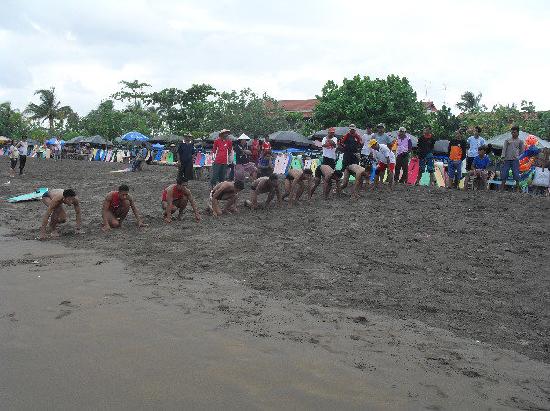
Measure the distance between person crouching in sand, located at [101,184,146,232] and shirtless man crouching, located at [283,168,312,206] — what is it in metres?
3.36

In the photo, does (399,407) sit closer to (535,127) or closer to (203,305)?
(203,305)

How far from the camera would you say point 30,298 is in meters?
5.27

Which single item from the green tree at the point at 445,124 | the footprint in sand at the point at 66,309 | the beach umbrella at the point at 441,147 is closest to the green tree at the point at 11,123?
the green tree at the point at 445,124

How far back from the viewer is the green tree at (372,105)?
24.7 meters

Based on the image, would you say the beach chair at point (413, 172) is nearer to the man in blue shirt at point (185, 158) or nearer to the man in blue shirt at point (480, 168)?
the man in blue shirt at point (480, 168)

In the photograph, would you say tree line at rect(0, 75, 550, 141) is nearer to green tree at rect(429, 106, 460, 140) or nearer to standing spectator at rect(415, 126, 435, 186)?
green tree at rect(429, 106, 460, 140)

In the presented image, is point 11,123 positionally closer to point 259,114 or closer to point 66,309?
point 259,114

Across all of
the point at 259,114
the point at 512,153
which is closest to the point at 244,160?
the point at 512,153

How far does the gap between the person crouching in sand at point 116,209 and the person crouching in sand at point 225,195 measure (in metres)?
1.58

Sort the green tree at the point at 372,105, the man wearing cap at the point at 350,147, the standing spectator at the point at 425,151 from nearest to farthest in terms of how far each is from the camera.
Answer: the man wearing cap at the point at 350,147 < the standing spectator at the point at 425,151 < the green tree at the point at 372,105

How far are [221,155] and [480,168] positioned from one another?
5809 millimetres

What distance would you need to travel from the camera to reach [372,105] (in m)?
24.6

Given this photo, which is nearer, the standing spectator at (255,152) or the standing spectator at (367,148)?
the standing spectator at (367,148)

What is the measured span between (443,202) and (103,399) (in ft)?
28.7
